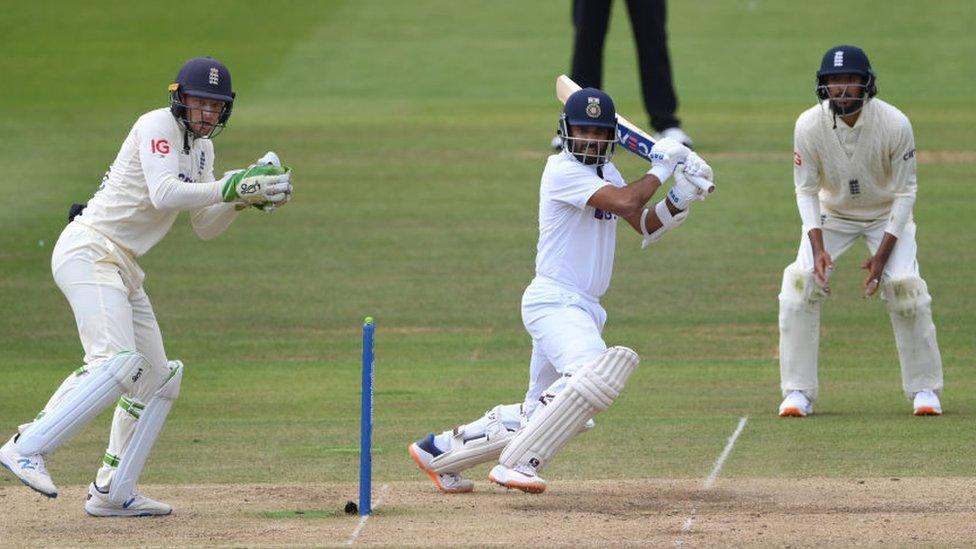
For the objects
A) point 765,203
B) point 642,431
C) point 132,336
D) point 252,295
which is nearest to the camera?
point 132,336

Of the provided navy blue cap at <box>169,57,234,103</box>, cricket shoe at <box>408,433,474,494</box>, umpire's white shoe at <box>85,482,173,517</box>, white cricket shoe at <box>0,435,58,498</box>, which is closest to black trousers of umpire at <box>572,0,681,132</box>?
cricket shoe at <box>408,433,474,494</box>

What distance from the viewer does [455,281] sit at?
15.3 m

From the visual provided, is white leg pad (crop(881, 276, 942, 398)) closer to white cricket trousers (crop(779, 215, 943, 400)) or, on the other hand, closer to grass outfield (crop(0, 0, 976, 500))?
white cricket trousers (crop(779, 215, 943, 400))

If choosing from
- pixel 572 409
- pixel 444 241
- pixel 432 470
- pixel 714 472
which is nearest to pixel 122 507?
pixel 432 470

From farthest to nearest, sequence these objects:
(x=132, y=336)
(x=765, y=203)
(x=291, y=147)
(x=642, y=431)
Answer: (x=291, y=147) < (x=765, y=203) < (x=642, y=431) < (x=132, y=336)

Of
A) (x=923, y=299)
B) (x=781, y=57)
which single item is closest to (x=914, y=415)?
(x=923, y=299)

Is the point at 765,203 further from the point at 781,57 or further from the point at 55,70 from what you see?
the point at 55,70

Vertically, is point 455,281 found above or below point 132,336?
below

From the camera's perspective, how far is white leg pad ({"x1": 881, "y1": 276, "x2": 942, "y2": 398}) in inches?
411

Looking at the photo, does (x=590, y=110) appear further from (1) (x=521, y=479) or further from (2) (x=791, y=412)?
(2) (x=791, y=412)

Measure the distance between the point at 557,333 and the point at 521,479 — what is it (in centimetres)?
73

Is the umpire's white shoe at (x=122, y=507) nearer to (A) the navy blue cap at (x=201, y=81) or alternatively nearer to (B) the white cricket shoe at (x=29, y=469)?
(B) the white cricket shoe at (x=29, y=469)

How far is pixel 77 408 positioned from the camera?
775cm

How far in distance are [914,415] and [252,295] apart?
21.0ft
